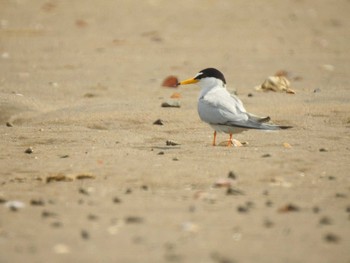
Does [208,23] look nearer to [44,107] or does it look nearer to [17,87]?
[17,87]

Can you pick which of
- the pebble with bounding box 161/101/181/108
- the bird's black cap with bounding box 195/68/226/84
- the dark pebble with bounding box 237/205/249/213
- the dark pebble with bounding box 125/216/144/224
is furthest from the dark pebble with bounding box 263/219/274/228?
the pebble with bounding box 161/101/181/108

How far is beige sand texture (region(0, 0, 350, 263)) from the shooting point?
4.90 meters

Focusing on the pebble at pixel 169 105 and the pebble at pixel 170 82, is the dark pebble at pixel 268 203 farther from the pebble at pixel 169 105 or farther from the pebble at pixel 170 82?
the pebble at pixel 170 82

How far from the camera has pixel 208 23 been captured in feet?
56.1

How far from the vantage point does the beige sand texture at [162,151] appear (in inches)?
193

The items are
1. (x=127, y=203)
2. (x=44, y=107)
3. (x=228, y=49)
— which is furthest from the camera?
(x=228, y=49)

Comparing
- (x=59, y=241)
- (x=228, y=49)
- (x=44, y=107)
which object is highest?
(x=228, y=49)

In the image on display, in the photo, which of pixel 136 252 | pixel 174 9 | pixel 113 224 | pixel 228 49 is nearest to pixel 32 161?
pixel 113 224

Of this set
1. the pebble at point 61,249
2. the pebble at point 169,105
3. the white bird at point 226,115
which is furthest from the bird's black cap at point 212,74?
the pebble at point 61,249

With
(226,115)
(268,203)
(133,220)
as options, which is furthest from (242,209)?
(226,115)

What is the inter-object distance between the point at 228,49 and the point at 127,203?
9.35 meters

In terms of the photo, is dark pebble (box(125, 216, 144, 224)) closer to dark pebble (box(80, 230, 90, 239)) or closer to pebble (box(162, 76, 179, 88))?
dark pebble (box(80, 230, 90, 239))

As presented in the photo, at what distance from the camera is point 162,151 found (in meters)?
7.48

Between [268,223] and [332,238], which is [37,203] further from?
[332,238]
